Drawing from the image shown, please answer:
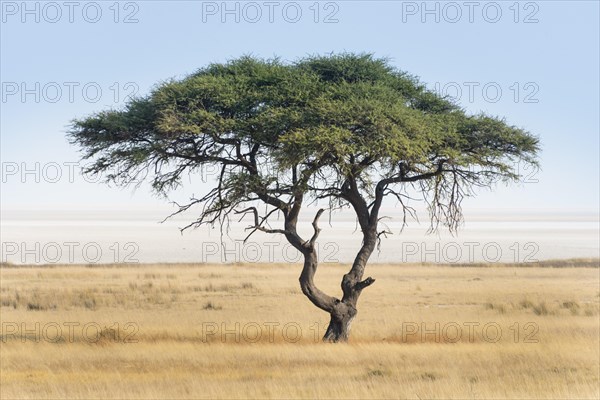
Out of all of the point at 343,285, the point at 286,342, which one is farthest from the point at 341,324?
the point at 286,342

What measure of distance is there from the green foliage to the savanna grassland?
154 inches

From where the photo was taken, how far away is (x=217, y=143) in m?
23.1

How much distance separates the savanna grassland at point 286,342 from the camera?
16.1 meters

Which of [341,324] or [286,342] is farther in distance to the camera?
[341,324]

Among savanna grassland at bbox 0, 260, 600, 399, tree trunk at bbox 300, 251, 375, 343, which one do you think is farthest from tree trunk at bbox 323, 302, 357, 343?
savanna grassland at bbox 0, 260, 600, 399

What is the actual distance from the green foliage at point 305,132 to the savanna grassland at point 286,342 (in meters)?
3.91

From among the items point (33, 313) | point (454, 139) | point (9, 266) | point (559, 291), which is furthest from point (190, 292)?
point (9, 266)

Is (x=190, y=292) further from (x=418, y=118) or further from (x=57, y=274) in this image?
(x=418, y=118)

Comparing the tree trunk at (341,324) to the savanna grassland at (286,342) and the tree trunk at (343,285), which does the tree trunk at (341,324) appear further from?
the savanna grassland at (286,342)

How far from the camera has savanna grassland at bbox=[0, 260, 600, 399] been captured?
16.1 metres

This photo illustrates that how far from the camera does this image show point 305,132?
812 inches

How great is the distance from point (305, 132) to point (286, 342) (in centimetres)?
567

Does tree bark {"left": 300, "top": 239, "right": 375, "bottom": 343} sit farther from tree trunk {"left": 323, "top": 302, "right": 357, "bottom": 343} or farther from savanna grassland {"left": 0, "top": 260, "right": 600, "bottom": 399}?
savanna grassland {"left": 0, "top": 260, "right": 600, "bottom": 399}

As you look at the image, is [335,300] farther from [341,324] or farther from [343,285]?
[341,324]
